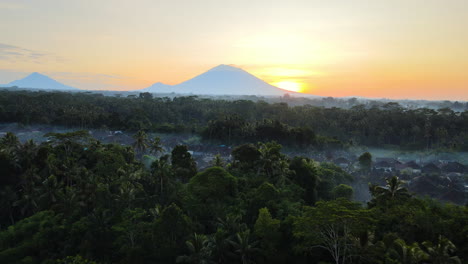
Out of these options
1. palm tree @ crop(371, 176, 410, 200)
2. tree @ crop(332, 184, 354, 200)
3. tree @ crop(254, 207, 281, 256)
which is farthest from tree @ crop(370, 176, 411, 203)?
tree @ crop(254, 207, 281, 256)

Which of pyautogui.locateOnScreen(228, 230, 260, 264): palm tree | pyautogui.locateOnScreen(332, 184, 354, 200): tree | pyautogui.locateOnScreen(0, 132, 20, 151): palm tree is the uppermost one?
pyautogui.locateOnScreen(0, 132, 20, 151): palm tree

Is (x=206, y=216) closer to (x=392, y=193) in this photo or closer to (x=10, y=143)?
(x=392, y=193)

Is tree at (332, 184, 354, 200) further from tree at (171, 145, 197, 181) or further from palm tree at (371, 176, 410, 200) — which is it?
tree at (171, 145, 197, 181)

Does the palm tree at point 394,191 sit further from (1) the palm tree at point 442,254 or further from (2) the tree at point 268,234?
(2) the tree at point 268,234

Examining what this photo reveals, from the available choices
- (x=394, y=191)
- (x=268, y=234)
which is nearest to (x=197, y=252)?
(x=268, y=234)

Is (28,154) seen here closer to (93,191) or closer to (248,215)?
(93,191)

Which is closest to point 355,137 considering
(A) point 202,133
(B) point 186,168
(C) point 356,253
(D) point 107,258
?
(A) point 202,133
